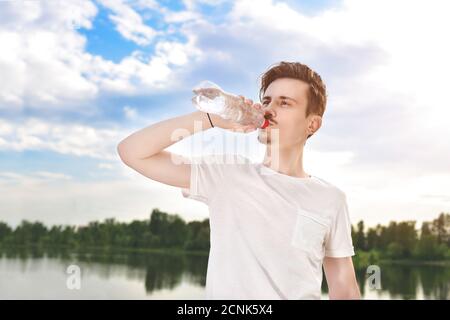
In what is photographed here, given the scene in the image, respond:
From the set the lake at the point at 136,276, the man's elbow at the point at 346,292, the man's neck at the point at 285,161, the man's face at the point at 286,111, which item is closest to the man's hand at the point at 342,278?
the man's elbow at the point at 346,292

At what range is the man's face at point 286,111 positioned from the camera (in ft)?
5.44

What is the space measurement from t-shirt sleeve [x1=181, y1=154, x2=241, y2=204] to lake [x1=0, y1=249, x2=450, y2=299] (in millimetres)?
13551

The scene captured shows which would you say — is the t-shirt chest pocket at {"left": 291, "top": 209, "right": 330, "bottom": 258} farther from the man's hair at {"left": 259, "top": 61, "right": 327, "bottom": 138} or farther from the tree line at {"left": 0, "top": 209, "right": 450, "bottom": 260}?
the tree line at {"left": 0, "top": 209, "right": 450, "bottom": 260}

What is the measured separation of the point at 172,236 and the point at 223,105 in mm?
12434

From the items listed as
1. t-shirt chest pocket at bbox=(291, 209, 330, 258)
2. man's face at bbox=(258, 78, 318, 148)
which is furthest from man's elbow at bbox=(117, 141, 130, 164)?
t-shirt chest pocket at bbox=(291, 209, 330, 258)

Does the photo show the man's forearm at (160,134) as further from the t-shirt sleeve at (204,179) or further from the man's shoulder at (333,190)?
the man's shoulder at (333,190)

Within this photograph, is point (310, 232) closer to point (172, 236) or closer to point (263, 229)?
point (263, 229)

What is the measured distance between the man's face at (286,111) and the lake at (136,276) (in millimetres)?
13400

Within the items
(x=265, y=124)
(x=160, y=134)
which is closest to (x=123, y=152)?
(x=160, y=134)

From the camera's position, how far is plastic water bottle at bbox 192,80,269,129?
5.09 ft
